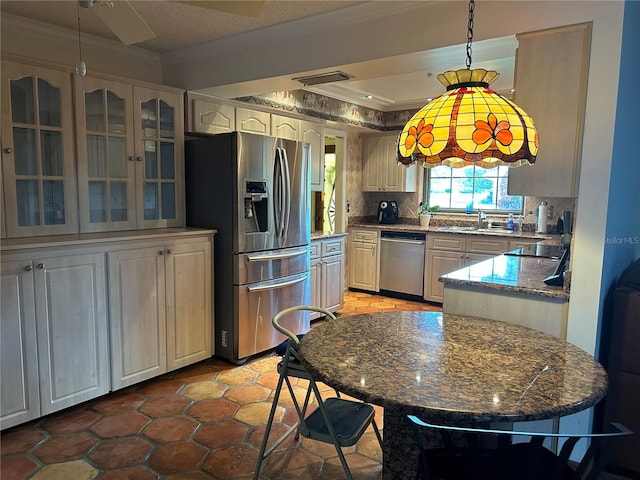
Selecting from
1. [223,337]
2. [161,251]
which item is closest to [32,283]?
[161,251]

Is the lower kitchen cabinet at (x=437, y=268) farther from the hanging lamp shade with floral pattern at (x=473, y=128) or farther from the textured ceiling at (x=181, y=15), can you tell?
the hanging lamp shade with floral pattern at (x=473, y=128)

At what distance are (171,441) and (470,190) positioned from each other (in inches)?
179

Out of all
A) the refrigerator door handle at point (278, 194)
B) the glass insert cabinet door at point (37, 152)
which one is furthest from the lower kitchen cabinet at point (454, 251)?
the glass insert cabinet door at point (37, 152)

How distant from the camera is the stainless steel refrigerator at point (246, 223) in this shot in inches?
130

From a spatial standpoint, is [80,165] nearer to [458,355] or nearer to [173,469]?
[173,469]

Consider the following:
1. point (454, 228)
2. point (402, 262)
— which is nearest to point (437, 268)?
point (402, 262)

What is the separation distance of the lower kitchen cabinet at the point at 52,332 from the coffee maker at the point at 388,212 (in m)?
3.89

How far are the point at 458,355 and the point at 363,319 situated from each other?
1.77ft

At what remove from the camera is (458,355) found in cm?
157

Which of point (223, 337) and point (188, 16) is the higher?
point (188, 16)

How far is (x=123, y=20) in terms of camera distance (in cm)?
189

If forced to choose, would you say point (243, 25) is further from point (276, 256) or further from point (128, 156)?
point (276, 256)

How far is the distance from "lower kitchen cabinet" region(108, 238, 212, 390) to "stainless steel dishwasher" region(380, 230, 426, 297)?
2706 mm

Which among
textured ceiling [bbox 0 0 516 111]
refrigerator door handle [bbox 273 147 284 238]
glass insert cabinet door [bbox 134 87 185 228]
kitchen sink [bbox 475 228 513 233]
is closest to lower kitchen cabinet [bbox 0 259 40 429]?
glass insert cabinet door [bbox 134 87 185 228]
